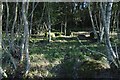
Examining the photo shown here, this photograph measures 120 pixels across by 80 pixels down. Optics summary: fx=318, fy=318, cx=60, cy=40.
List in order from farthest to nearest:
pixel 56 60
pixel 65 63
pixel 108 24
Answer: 1. pixel 56 60
2. pixel 65 63
3. pixel 108 24

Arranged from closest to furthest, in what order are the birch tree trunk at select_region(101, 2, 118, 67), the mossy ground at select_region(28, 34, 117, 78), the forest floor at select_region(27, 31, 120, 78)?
the birch tree trunk at select_region(101, 2, 118, 67)
the forest floor at select_region(27, 31, 120, 78)
the mossy ground at select_region(28, 34, 117, 78)

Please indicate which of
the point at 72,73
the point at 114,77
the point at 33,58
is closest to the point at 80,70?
the point at 72,73

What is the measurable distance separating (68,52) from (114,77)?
225 centimetres

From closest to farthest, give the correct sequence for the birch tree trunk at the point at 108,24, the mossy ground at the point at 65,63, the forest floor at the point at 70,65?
the birch tree trunk at the point at 108,24
the forest floor at the point at 70,65
the mossy ground at the point at 65,63

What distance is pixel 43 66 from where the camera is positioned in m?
9.40

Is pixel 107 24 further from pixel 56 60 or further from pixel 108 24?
pixel 56 60

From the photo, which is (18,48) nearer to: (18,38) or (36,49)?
(18,38)

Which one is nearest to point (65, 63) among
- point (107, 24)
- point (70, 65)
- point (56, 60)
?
point (70, 65)

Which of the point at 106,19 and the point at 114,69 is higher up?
the point at 106,19

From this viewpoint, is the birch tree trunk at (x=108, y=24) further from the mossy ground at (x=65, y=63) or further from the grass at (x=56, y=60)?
the grass at (x=56, y=60)

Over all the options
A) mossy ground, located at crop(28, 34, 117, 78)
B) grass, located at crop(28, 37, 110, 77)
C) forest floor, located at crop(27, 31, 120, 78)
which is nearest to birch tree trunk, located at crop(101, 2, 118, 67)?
forest floor, located at crop(27, 31, 120, 78)

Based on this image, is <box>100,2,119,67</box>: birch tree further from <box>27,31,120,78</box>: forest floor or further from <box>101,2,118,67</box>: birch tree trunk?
<box>27,31,120,78</box>: forest floor

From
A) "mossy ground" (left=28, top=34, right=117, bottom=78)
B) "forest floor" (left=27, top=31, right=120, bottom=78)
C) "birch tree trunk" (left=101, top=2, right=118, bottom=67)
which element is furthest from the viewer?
"mossy ground" (left=28, top=34, right=117, bottom=78)

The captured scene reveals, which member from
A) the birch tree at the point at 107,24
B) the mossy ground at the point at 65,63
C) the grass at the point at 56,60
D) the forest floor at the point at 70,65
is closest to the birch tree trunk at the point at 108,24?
the birch tree at the point at 107,24
